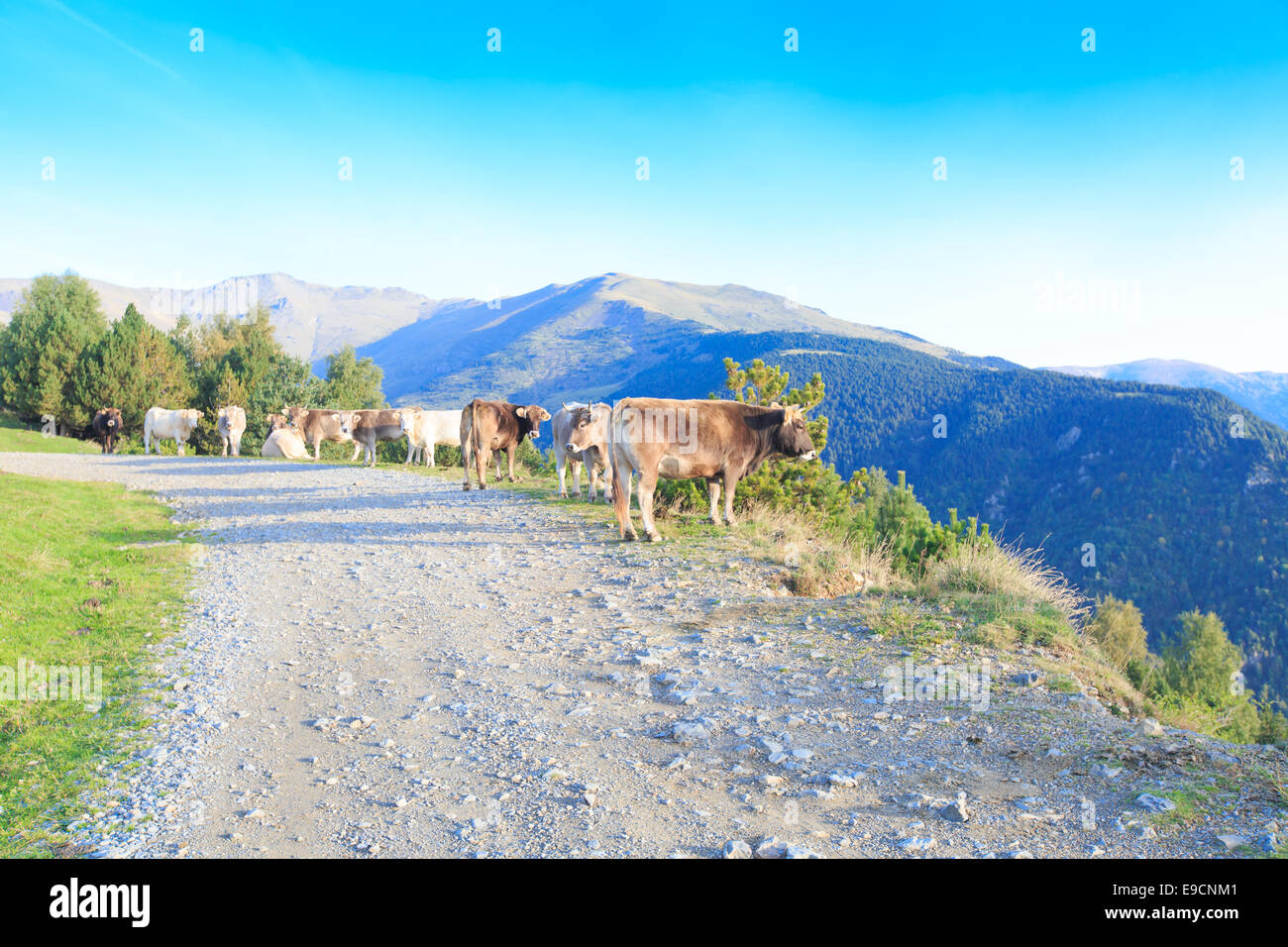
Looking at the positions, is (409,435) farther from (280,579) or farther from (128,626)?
(128,626)

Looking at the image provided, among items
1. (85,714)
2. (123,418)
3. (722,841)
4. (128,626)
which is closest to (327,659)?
(85,714)

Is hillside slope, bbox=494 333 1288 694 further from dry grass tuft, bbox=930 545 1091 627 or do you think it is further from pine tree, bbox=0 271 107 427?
dry grass tuft, bbox=930 545 1091 627

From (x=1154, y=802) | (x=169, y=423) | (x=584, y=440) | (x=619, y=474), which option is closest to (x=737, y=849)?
(x=1154, y=802)

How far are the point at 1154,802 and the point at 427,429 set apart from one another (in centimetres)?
3537

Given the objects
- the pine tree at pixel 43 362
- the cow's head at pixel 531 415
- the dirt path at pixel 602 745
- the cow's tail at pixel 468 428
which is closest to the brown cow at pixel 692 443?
the dirt path at pixel 602 745

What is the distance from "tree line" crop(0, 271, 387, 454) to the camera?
164 feet

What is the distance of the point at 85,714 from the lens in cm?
625

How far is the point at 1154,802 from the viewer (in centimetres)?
451

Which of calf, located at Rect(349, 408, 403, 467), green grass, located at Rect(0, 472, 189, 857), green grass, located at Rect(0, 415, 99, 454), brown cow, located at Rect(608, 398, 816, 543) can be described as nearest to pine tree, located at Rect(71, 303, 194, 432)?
green grass, located at Rect(0, 415, 99, 454)

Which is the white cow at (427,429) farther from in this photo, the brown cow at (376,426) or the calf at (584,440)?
the calf at (584,440)

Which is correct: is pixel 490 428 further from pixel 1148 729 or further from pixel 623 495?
pixel 1148 729

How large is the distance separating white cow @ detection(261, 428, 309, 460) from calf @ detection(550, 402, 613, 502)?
26.7 metres
